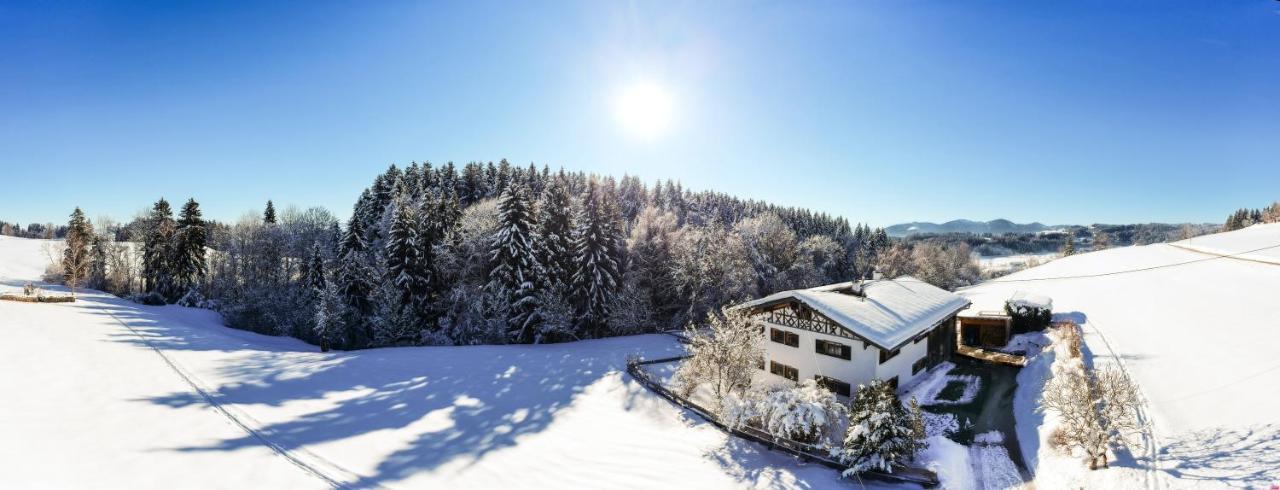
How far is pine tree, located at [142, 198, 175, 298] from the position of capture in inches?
1907

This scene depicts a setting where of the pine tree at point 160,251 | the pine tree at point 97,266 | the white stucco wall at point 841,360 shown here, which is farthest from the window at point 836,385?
the pine tree at point 97,266

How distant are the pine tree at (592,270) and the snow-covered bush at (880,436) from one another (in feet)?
83.7

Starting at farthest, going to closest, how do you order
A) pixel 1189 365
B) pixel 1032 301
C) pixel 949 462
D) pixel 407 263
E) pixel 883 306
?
pixel 407 263 → pixel 1032 301 → pixel 883 306 → pixel 1189 365 → pixel 949 462

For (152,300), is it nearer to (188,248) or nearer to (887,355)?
(188,248)

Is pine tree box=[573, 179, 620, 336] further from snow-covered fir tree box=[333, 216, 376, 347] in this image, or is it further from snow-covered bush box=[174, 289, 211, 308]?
snow-covered bush box=[174, 289, 211, 308]

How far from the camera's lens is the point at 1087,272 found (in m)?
50.8

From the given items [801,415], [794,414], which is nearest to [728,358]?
[794,414]

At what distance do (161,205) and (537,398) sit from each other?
5700cm

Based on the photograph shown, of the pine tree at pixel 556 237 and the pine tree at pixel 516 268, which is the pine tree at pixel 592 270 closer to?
the pine tree at pixel 556 237

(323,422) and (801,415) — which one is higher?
(801,415)

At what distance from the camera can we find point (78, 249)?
158 ft

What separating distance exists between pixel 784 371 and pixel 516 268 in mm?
22090

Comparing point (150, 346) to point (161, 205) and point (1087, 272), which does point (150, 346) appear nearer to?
point (161, 205)

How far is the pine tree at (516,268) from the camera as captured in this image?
119 ft
